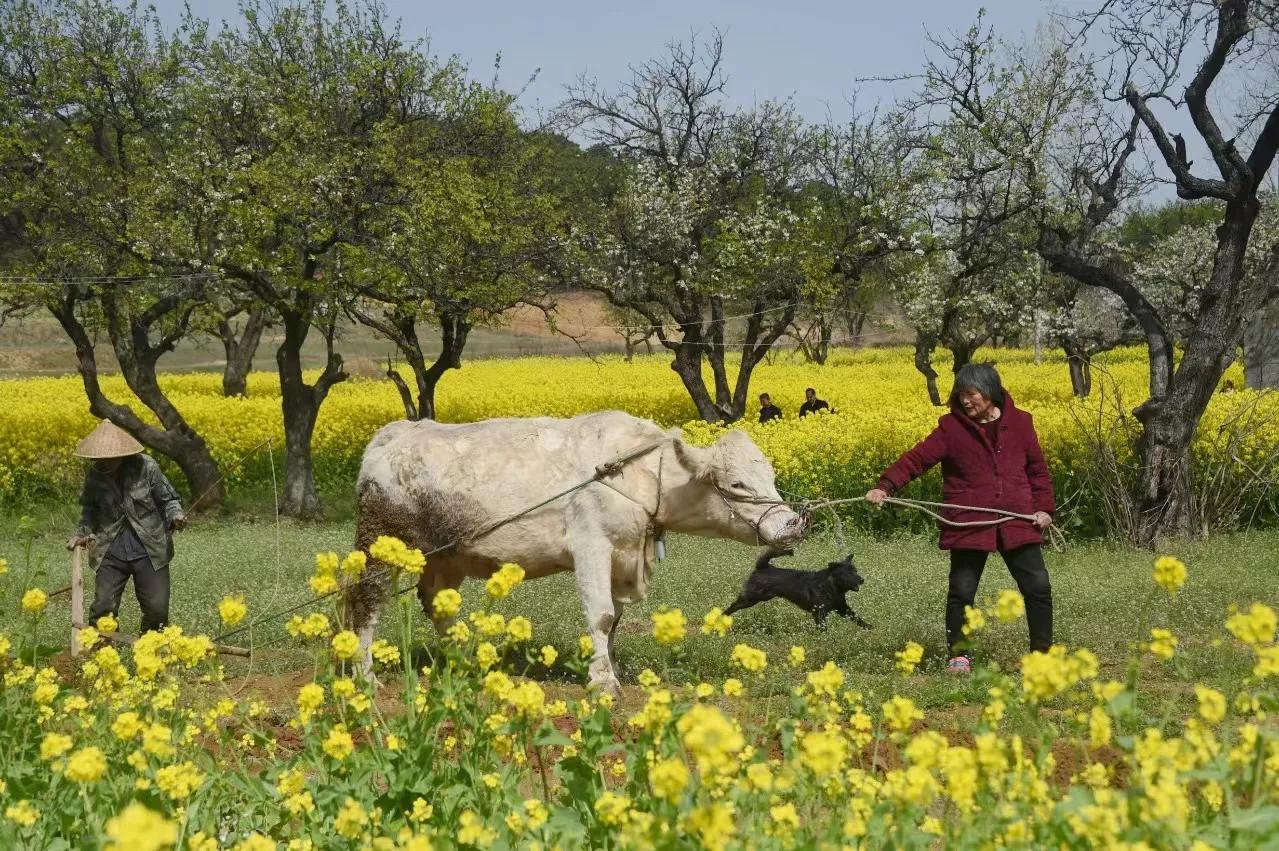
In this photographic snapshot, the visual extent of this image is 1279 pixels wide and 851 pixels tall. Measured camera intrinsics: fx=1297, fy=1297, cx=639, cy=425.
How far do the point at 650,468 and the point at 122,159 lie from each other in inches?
627

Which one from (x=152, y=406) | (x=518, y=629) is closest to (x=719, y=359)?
(x=152, y=406)

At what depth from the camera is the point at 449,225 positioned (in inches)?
827

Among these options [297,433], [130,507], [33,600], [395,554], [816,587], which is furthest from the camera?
[297,433]

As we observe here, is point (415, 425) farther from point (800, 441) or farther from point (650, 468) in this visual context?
point (800, 441)

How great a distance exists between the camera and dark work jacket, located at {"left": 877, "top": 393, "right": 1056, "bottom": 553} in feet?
25.7

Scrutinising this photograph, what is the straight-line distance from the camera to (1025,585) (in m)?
7.81

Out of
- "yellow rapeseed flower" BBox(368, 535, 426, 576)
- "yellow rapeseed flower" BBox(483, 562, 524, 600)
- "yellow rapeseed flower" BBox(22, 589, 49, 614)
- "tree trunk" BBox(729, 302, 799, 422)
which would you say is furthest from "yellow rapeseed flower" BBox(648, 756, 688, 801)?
"tree trunk" BBox(729, 302, 799, 422)

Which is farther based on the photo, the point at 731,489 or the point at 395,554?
the point at 731,489

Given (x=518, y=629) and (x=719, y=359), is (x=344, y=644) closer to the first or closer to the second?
(x=518, y=629)

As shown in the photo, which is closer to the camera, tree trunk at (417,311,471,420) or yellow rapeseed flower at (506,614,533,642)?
yellow rapeseed flower at (506,614,533,642)

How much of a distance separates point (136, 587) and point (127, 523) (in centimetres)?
47

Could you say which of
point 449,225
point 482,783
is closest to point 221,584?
point 449,225

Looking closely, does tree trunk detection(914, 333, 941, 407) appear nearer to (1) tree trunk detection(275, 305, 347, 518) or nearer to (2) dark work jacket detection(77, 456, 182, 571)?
(1) tree trunk detection(275, 305, 347, 518)

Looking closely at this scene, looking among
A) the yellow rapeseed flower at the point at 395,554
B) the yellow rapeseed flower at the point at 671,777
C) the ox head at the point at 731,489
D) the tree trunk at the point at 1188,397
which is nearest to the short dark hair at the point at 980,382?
the ox head at the point at 731,489
